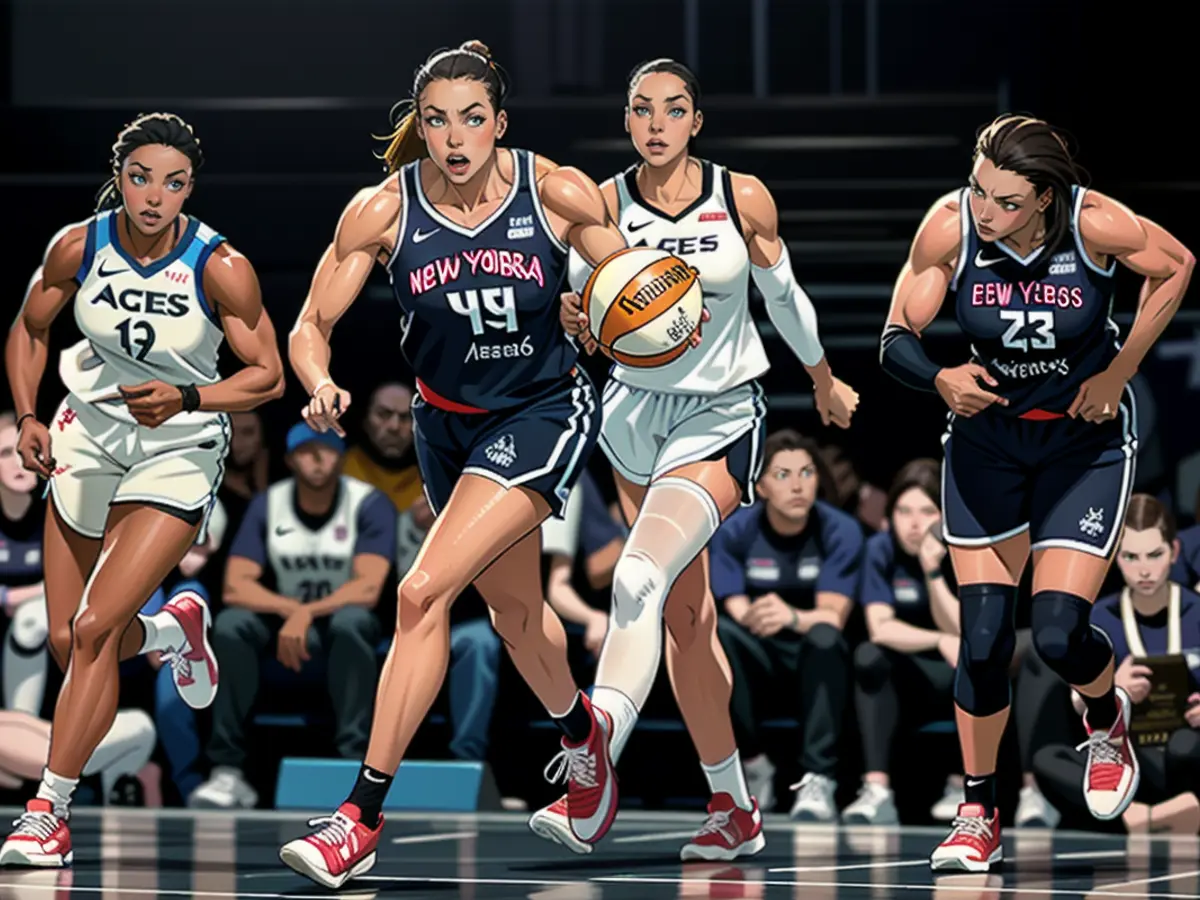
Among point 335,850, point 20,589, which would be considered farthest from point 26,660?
point 335,850

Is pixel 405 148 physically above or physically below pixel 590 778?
above

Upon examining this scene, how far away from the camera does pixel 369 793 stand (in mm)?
6109

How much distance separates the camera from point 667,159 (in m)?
7.38

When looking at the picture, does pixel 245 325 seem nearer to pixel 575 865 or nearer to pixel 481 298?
pixel 481 298

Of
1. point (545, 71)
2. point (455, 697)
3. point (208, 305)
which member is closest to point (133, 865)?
point (208, 305)

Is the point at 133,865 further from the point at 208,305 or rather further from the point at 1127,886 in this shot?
the point at 1127,886

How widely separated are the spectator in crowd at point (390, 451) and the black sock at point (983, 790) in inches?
133

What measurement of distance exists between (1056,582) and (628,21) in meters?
5.02

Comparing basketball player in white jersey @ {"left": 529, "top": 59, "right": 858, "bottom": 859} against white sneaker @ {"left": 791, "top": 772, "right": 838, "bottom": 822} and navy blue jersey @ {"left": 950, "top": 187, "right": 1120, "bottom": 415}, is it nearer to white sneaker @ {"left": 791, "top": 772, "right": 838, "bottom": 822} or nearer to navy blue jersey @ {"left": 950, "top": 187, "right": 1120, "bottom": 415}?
navy blue jersey @ {"left": 950, "top": 187, "right": 1120, "bottom": 415}

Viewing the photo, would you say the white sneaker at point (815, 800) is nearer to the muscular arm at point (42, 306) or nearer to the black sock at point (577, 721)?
the black sock at point (577, 721)

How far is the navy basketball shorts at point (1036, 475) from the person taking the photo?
23.1 feet

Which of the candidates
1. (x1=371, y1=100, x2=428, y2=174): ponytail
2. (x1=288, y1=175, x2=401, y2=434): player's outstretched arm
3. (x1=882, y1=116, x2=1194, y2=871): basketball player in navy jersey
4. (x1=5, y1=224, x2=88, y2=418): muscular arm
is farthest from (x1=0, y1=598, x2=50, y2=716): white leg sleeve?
(x1=882, y1=116, x2=1194, y2=871): basketball player in navy jersey

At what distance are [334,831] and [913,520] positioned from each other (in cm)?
378

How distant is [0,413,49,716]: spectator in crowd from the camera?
9406 millimetres
